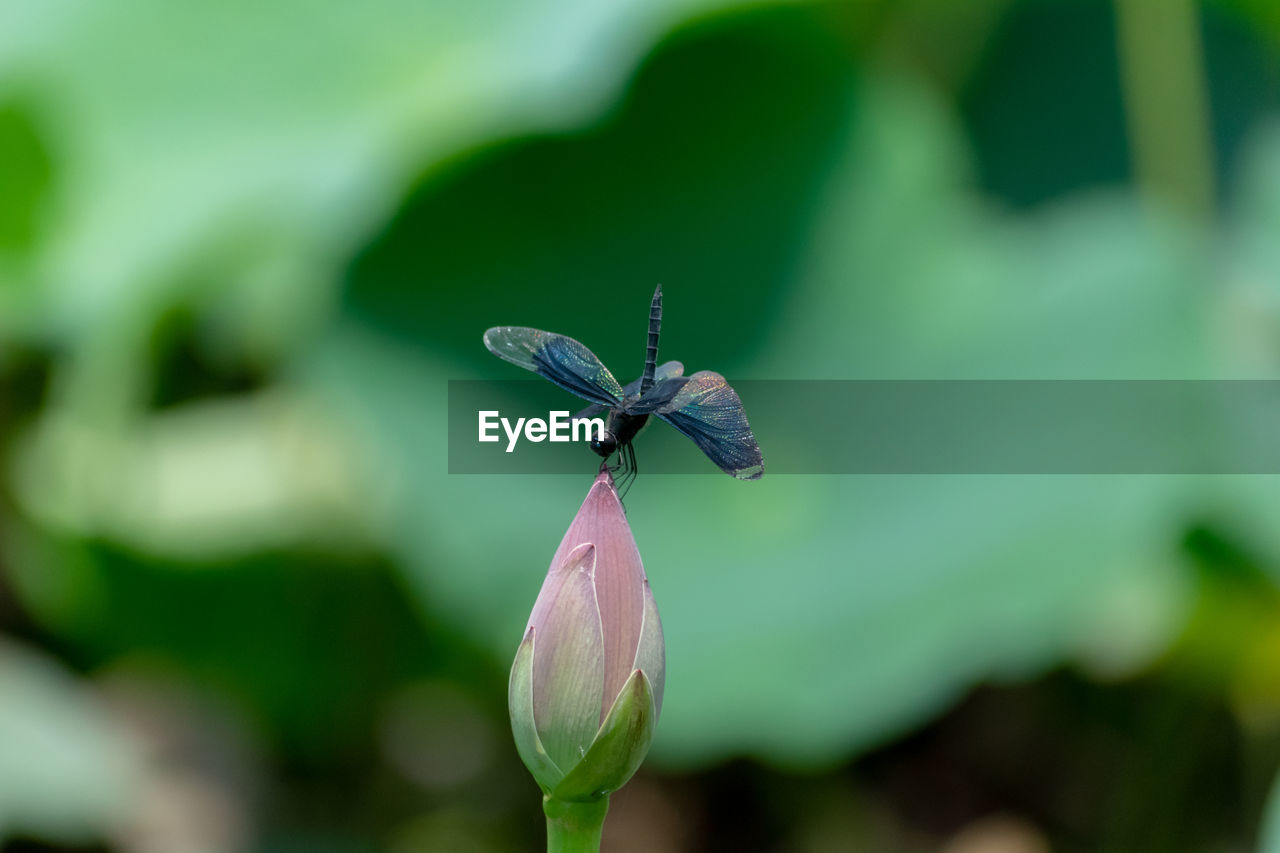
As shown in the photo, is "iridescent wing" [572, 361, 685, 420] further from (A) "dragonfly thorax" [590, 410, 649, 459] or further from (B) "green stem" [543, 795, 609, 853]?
(B) "green stem" [543, 795, 609, 853]

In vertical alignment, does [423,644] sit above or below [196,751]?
above

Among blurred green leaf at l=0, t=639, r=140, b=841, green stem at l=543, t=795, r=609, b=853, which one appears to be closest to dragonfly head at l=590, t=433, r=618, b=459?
green stem at l=543, t=795, r=609, b=853

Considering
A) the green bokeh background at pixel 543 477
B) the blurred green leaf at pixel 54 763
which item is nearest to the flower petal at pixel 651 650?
the green bokeh background at pixel 543 477

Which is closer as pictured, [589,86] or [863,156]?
[589,86]

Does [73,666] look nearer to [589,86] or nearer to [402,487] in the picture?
[402,487]

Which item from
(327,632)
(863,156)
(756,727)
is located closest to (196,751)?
(327,632)

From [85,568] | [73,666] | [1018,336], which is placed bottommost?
[73,666]

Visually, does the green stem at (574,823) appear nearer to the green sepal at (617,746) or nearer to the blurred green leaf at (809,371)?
the green sepal at (617,746)
